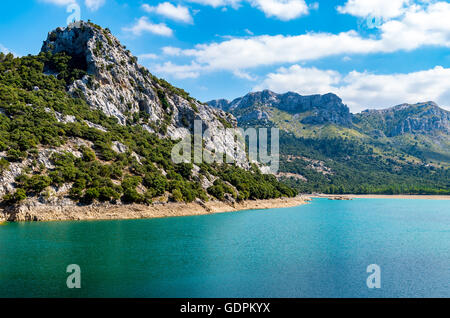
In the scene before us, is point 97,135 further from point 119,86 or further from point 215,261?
point 215,261

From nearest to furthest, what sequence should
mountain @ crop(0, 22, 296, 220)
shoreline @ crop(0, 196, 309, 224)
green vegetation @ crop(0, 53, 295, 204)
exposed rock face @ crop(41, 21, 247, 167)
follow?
shoreline @ crop(0, 196, 309, 224), mountain @ crop(0, 22, 296, 220), green vegetation @ crop(0, 53, 295, 204), exposed rock face @ crop(41, 21, 247, 167)

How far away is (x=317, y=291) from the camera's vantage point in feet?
79.1

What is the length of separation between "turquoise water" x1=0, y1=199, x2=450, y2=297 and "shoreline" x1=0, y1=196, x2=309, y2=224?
4400 millimetres

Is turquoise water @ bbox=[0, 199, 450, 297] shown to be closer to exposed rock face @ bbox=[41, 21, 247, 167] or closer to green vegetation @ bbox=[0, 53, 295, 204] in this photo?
green vegetation @ bbox=[0, 53, 295, 204]

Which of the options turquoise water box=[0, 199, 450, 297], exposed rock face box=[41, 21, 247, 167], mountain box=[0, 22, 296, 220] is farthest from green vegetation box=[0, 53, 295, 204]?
turquoise water box=[0, 199, 450, 297]

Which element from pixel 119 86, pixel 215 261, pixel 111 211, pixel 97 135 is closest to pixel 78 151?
pixel 97 135

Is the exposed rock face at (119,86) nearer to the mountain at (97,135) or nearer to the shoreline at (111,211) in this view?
the mountain at (97,135)

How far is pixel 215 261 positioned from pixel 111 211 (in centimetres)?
3671

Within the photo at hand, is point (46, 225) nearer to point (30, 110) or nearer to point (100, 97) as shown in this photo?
point (30, 110)

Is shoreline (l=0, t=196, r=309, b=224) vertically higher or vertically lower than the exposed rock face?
lower

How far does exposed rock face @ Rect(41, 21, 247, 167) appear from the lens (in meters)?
105


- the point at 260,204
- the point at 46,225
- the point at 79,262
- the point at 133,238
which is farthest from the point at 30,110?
the point at 260,204

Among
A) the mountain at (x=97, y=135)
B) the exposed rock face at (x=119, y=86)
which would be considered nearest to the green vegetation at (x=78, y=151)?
the mountain at (x=97, y=135)
